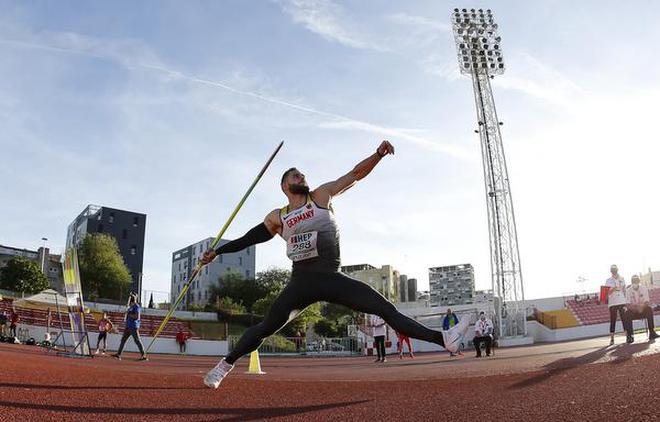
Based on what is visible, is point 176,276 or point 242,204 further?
point 176,276

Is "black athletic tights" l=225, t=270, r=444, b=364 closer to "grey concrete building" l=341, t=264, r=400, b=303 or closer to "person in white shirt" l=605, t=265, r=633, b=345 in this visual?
"person in white shirt" l=605, t=265, r=633, b=345

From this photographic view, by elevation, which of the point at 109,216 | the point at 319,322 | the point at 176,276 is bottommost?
the point at 319,322

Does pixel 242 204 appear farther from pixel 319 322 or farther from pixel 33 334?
pixel 319 322

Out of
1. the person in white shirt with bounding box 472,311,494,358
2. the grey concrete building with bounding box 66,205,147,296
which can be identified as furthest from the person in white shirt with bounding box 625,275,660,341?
the grey concrete building with bounding box 66,205,147,296

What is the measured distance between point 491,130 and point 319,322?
35.0 metres

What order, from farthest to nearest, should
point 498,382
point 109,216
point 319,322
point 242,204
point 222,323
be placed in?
1. point 109,216
2. point 319,322
3. point 222,323
4. point 242,204
5. point 498,382

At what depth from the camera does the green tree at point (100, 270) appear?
58.0 metres

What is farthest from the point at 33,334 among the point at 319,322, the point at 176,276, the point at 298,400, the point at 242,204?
the point at 176,276

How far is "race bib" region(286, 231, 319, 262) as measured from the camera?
4574 millimetres

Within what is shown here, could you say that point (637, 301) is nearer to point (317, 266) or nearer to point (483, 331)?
point (483, 331)

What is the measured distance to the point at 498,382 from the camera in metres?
5.46

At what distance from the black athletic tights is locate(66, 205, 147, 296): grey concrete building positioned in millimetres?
76498

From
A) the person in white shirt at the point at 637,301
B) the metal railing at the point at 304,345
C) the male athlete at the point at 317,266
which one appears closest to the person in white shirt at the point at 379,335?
the person in white shirt at the point at 637,301

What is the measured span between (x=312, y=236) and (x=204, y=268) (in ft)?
289
